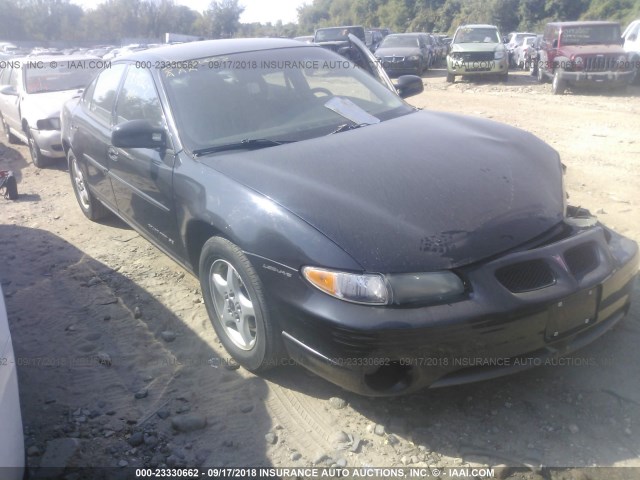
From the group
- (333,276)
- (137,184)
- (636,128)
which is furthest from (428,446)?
(636,128)

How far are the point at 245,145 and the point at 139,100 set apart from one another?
113 cm

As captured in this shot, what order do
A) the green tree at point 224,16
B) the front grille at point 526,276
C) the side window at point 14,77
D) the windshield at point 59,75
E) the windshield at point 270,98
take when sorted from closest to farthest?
the front grille at point 526,276
the windshield at point 270,98
the windshield at point 59,75
the side window at point 14,77
the green tree at point 224,16

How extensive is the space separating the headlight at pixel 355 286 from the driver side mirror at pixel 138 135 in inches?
62.8

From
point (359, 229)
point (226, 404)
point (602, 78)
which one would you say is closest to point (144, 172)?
point (226, 404)

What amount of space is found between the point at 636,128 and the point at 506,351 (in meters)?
8.07

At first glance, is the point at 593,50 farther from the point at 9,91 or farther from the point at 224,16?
the point at 224,16

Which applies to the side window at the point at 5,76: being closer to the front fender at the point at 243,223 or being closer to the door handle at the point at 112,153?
the door handle at the point at 112,153

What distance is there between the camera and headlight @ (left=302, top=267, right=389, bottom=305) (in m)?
2.50

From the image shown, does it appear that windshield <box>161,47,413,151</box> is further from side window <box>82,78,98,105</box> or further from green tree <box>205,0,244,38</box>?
green tree <box>205,0,244,38</box>

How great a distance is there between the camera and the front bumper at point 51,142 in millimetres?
8305

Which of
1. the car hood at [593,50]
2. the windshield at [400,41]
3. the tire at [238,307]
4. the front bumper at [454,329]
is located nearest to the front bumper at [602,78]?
the car hood at [593,50]

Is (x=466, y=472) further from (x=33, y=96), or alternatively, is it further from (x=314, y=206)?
(x=33, y=96)

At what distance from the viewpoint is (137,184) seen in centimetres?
404

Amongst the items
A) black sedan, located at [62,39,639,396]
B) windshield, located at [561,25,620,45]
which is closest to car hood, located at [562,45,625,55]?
windshield, located at [561,25,620,45]
